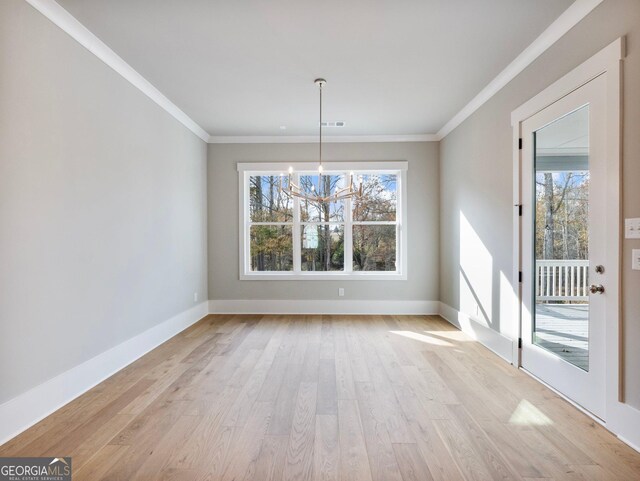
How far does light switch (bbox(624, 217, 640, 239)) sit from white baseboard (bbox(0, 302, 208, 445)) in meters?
3.95

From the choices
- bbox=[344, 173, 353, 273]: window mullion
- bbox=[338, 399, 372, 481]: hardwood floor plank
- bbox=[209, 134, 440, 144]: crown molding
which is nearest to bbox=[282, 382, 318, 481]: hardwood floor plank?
bbox=[338, 399, 372, 481]: hardwood floor plank

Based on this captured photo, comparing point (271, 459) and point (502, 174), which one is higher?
point (502, 174)

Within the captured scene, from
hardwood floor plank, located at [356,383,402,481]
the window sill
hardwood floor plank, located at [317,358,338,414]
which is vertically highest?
the window sill

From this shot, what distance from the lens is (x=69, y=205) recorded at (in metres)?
2.66

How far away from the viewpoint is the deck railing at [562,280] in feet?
8.28

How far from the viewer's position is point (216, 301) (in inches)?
226

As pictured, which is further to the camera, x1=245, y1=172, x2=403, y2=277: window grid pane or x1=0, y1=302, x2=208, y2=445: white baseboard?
x1=245, y1=172, x2=403, y2=277: window grid pane

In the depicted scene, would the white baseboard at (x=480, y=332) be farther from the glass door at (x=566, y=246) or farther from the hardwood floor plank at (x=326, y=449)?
the hardwood floor plank at (x=326, y=449)

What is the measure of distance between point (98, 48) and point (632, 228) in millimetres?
4206

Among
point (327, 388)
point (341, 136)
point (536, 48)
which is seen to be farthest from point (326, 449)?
point (341, 136)

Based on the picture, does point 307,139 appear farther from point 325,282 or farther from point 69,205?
point 69,205

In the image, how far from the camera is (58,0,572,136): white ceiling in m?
2.53

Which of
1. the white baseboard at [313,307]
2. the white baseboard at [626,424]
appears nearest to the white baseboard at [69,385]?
the white baseboard at [313,307]

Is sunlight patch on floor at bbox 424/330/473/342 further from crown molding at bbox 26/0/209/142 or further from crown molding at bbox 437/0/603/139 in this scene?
crown molding at bbox 26/0/209/142
